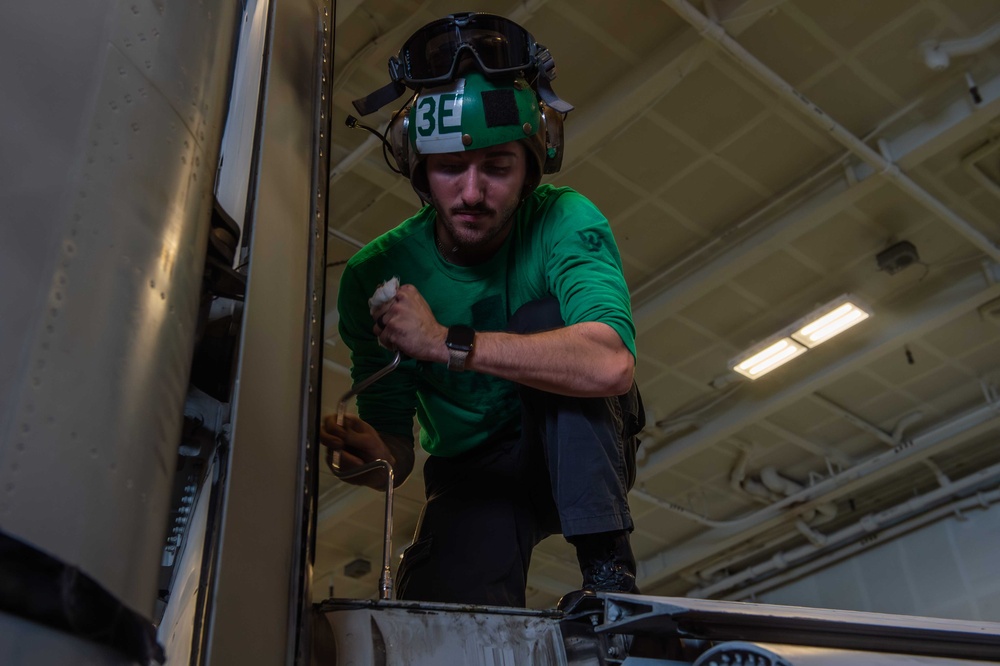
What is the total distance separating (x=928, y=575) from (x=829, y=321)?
3.48 metres

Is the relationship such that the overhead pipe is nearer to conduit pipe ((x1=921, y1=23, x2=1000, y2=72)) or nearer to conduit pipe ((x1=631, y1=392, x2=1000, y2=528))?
conduit pipe ((x1=631, y1=392, x2=1000, y2=528))

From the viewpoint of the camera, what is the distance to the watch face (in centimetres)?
187

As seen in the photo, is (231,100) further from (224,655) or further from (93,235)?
(224,655)

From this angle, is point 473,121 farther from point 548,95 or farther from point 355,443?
point 355,443

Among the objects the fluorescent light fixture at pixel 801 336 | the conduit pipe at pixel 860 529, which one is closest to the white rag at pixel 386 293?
the fluorescent light fixture at pixel 801 336

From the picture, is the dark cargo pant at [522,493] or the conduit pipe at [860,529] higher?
the conduit pipe at [860,529]

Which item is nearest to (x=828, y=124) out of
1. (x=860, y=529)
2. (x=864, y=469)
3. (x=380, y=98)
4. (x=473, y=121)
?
(x=864, y=469)

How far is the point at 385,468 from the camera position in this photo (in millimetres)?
1928

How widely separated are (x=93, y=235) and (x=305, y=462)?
447 mm

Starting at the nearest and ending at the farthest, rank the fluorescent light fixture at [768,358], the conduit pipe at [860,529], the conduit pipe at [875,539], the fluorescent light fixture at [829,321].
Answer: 1. the fluorescent light fixture at [829,321]
2. the fluorescent light fixture at [768,358]
3. the conduit pipe at [860,529]
4. the conduit pipe at [875,539]

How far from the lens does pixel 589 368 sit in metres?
1.83

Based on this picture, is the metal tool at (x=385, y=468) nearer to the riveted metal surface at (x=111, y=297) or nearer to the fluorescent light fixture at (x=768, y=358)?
the riveted metal surface at (x=111, y=297)

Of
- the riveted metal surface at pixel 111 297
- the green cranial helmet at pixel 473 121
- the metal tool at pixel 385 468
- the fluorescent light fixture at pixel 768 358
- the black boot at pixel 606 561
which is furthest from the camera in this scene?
the fluorescent light fixture at pixel 768 358

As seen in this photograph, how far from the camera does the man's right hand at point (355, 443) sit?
2133 mm
